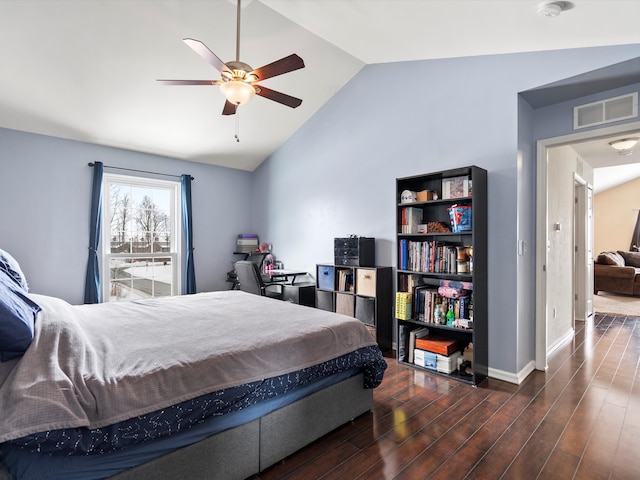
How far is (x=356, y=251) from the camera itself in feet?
12.5

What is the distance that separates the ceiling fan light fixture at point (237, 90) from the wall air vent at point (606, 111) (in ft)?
9.31

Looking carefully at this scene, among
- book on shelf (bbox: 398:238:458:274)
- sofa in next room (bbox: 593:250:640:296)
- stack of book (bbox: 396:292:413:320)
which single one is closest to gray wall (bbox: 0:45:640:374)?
book on shelf (bbox: 398:238:458:274)

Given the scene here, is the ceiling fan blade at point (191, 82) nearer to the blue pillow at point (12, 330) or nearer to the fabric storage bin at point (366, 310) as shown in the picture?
the blue pillow at point (12, 330)

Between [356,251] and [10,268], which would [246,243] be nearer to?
[356,251]

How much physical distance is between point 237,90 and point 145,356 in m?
1.82

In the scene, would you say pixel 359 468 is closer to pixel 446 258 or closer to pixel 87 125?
pixel 446 258

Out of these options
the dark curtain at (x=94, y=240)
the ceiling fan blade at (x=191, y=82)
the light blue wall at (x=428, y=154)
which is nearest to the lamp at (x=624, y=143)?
the light blue wall at (x=428, y=154)

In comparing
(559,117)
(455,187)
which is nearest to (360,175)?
(455,187)

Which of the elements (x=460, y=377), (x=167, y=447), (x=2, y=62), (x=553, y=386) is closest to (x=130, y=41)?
(x=2, y=62)

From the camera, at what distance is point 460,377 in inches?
117

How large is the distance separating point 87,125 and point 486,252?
4.66 m

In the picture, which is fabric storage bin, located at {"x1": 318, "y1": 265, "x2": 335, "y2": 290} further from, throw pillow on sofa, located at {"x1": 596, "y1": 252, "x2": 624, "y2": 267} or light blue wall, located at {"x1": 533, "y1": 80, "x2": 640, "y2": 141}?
throw pillow on sofa, located at {"x1": 596, "y1": 252, "x2": 624, "y2": 267}

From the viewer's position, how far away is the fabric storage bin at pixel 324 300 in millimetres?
4078

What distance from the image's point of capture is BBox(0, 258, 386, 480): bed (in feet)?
3.90
